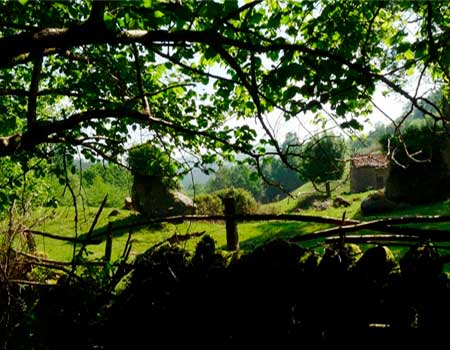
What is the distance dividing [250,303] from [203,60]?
11.0 feet

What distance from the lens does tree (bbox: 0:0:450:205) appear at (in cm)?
262

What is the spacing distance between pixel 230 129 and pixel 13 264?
11.6ft

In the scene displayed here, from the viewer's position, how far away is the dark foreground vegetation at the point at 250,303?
7.21 ft

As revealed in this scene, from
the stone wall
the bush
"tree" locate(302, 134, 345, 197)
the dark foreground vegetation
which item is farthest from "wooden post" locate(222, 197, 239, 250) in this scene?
the stone wall

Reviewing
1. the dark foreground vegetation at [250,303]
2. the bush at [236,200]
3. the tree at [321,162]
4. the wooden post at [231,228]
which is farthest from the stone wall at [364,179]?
the dark foreground vegetation at [250,303]

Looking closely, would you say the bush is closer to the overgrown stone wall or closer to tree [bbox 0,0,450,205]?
the overgrown stone wall

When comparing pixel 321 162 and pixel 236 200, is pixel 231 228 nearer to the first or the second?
pixel 321 162

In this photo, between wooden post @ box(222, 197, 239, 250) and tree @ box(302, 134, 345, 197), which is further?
wooden post @ box(222, 197, 239, 250)

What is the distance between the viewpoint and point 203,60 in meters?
4.90

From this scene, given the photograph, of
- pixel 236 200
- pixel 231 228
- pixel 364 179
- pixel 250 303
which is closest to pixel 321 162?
pixel 250 303

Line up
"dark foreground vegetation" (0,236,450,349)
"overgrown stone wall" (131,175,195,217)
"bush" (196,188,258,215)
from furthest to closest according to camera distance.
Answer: "bush" (196,188,258,215)
"overgrown stone wall" (131,175,195,217)
"dark foreground vegetation" (0,236,450,349)

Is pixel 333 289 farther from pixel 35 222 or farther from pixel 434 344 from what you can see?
pixel 35 222

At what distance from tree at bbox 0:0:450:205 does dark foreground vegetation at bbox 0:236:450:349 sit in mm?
952

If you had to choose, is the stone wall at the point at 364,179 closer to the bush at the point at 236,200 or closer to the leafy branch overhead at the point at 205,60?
the bush at the point at 236,200
